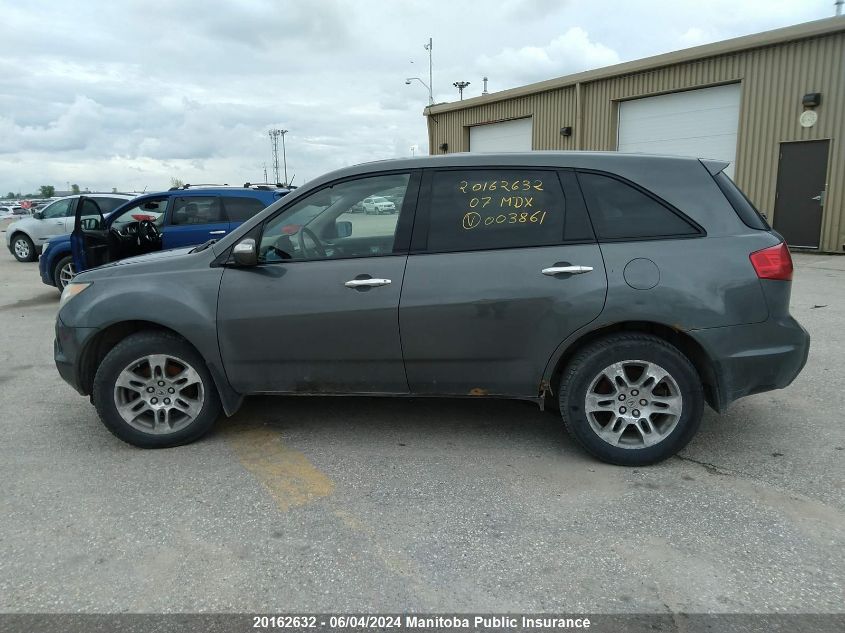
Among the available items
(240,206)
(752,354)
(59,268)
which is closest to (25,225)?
(59,268)

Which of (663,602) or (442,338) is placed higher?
(442,338)

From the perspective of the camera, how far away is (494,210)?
3.66m

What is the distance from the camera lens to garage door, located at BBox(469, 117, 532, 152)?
2017 cm

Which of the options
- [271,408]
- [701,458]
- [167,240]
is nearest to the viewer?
[701,458]

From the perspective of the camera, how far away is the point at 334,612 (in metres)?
2.40

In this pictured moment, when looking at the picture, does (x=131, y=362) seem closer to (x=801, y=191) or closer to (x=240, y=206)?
(x=240, y=206)

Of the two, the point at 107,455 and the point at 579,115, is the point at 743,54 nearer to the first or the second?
the point at 579,115

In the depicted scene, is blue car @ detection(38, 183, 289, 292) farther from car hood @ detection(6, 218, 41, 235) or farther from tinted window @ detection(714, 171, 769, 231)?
car hood @ detection(6, 218, 41, 235)

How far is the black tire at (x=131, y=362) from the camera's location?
3846 mm

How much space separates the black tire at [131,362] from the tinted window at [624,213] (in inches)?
97.8

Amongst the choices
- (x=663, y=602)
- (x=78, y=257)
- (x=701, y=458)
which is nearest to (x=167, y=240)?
(x=78, y=257)

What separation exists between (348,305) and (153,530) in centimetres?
151

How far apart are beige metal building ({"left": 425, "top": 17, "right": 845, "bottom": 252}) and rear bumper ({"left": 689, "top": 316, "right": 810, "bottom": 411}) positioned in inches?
364

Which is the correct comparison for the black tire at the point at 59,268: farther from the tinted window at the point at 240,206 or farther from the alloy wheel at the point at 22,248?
the alloy wheel at the point at 22,248
